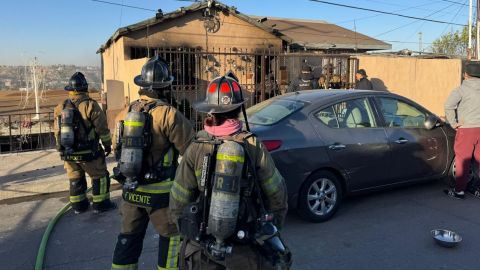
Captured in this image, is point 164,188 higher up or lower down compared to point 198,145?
lower down

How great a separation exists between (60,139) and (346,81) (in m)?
8.18

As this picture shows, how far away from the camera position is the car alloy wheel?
4816 millimetres

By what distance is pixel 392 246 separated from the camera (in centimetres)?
421

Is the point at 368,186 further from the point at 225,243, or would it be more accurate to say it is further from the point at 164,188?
the point at 225,243

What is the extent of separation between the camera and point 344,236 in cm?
448

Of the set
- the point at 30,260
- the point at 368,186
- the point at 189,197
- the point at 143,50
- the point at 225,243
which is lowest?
the point at 30,260

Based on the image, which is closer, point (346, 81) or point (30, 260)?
point (30, 260)

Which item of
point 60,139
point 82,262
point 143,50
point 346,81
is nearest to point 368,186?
point 82,262

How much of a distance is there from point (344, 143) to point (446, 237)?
1.43m

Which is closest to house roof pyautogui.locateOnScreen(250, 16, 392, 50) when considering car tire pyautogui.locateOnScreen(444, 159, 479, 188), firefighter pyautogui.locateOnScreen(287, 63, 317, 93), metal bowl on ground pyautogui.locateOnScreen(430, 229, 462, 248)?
firefighter pyautogui.locateOnScreen(287, 63, 317, 93)

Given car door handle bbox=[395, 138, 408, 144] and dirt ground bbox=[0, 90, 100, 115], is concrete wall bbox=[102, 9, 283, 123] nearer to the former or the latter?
car door handle bbox=[395, 138, 408, 144]

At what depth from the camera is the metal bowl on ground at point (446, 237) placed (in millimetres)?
4148

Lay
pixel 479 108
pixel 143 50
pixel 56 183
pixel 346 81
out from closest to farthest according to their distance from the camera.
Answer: pixel 479 108
pixel 56 183
pixel 346 81
pixel 143 50

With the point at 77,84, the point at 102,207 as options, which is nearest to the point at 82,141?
the point at 77,84
